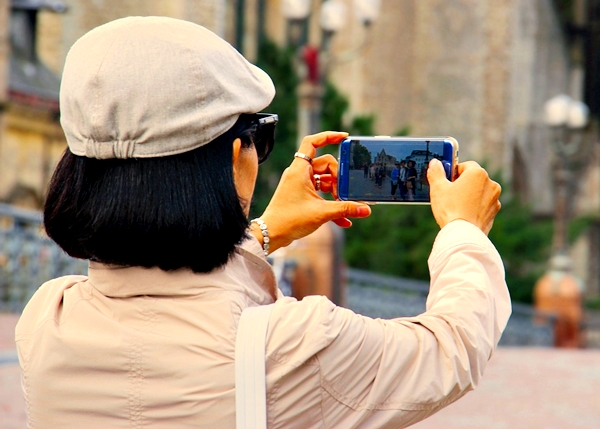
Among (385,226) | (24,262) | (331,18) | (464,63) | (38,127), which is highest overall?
(331,18)

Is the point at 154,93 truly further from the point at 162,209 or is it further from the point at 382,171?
the point at 382,171

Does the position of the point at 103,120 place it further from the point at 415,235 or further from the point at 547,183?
the point at 547,183

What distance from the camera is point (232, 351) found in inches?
69.0

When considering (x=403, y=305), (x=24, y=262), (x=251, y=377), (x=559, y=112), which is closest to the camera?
(x=251, y=377)

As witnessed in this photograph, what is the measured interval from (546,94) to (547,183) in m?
3.29

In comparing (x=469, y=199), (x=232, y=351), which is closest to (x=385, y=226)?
(x=469, y=199)

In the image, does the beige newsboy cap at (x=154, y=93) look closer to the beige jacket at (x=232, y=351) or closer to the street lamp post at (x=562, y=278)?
the beige jacket at (x=232, y=351)

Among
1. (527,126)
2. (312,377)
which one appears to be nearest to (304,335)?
(312,377)

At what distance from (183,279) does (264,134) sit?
288 millimetres

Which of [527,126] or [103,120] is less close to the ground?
[103,120]

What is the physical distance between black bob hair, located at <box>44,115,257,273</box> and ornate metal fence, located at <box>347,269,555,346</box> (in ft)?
53.4

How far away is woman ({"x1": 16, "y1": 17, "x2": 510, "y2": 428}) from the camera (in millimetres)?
1744

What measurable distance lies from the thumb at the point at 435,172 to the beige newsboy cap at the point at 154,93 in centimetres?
35

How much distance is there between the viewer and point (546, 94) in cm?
4003
